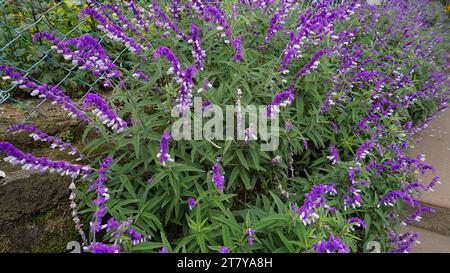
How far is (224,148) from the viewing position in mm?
2035

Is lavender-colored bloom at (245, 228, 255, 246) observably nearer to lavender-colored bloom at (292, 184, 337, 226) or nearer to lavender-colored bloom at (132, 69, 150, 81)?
lavender-colored bloom at (292, 184, 337, 226)

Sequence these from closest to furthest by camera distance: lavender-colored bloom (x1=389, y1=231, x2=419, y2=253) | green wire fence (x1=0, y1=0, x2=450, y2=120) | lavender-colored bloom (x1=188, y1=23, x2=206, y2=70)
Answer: lavender-colored bloom (x1=188, y1=23, x2=206, y2=70) → lavender-colored bloom (x1=389, y1=231, x2=419, y2=253) → green wire fence (x1=0, y1=0, x2=450, y2=120)

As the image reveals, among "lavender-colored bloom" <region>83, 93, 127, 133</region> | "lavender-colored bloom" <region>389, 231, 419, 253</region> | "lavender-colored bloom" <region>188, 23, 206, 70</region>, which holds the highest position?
"lavender-colored bloom" <region>188, 23, 206, 70</region>

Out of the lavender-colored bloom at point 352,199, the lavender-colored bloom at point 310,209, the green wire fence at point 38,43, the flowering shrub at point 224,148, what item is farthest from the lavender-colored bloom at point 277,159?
the green wire fence at point 38,43

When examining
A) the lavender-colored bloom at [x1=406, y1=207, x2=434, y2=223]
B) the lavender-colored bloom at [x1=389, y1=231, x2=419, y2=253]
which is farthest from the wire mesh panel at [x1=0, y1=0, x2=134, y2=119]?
the lavender-colored bloom at [x1=406, y1=207, x2=434, y2=223]

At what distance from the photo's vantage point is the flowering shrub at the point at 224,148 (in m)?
1.79

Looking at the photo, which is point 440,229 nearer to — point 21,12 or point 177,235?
point 177,235

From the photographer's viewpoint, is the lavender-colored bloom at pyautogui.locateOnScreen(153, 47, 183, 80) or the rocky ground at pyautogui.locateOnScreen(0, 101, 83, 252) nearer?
the lavender-colored bloom at pyautogui.locateOnScreen(153, 47, 183, 80)

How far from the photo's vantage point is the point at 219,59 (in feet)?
8.20

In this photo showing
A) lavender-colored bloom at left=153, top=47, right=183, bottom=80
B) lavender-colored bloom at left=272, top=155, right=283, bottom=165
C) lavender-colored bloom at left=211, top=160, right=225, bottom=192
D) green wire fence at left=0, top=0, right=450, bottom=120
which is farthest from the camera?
green wire fence at left=0, top=0, right=450, bottom=120

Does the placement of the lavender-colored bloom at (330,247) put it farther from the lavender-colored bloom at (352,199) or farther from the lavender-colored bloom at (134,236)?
the lavender-colored bloom at (134,236)

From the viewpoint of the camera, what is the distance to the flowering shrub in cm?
179

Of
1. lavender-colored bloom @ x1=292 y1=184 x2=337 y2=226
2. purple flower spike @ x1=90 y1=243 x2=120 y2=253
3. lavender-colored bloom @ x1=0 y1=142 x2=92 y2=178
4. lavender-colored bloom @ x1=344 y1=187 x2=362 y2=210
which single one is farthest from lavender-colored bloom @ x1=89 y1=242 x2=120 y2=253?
lavender-colored bloom @ x1=344 y1=187 x2=362 y2=210

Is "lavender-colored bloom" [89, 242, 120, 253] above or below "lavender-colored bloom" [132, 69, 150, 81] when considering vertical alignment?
below
